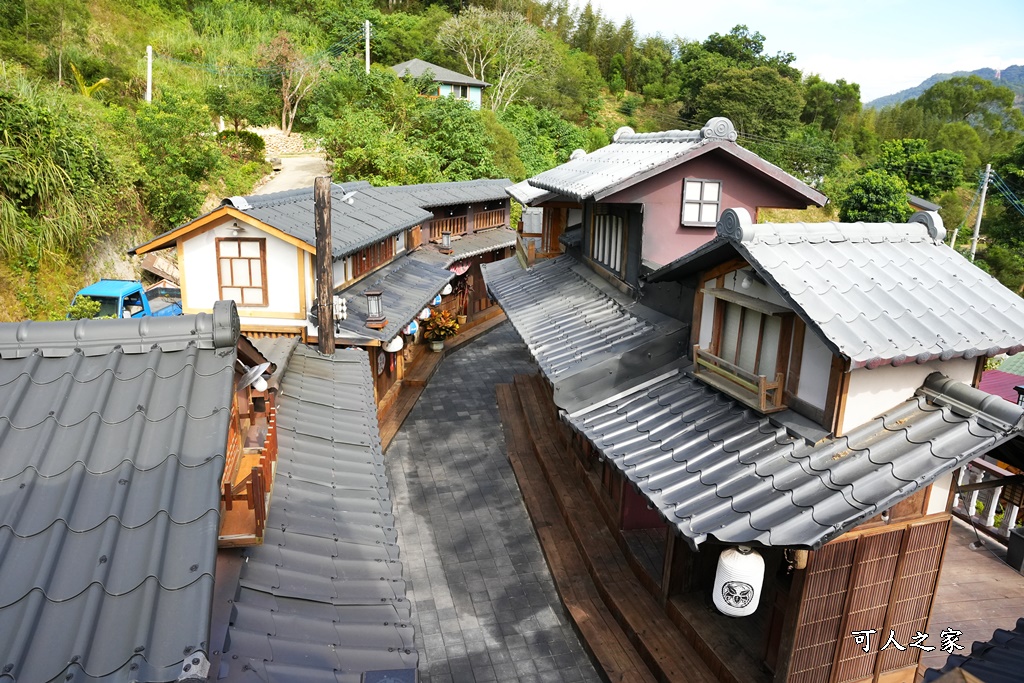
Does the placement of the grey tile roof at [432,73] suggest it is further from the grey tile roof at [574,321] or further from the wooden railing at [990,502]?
the wooden railing at [990,502]

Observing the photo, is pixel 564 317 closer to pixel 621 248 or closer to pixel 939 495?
pixel 621 248

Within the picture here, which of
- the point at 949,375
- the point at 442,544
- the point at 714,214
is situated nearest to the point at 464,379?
the point at 442,544

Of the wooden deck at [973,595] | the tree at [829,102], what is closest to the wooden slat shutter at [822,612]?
the wooden deck at [973,595]

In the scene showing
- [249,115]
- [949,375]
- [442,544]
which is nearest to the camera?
[949,375]

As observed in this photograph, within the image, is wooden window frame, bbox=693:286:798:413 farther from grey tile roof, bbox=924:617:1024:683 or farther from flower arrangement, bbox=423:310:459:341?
flower arrangement, bbox=423:310:459:341

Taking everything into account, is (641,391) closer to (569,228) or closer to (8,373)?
(8,373)

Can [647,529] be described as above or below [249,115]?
below

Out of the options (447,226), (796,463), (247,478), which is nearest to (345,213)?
(447,226)
